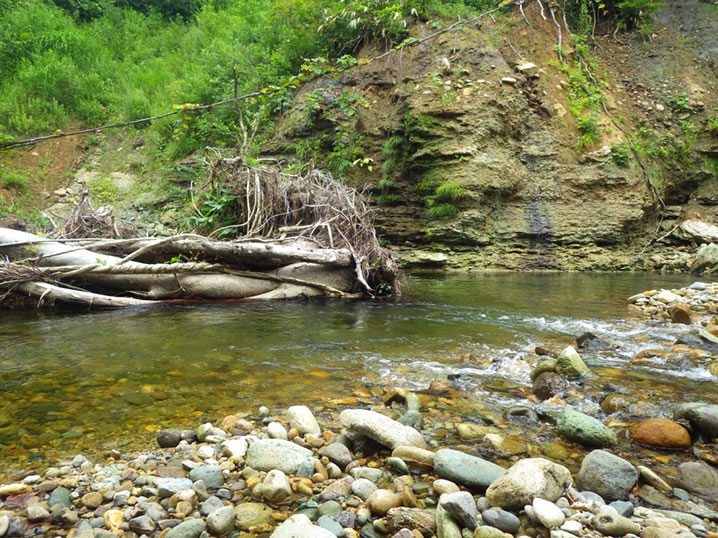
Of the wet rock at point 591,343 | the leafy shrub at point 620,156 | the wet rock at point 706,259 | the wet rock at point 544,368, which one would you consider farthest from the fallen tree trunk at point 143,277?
the leafy shrub at point 620,156

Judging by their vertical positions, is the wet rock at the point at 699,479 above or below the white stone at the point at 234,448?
above

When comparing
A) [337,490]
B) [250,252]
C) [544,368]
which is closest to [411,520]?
[337,490]

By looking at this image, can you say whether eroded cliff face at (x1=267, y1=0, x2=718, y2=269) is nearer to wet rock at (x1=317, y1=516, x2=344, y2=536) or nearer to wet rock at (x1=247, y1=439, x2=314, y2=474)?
wet rock at (x1=247, y1=439, x2=314, y2=474)

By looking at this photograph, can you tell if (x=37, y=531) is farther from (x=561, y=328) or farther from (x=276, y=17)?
(x=276, y=17)

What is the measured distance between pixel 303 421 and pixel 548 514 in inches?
51.0

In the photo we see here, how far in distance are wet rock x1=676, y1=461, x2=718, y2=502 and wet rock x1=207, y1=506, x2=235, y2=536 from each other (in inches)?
76.0

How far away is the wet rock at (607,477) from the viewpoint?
5.51 feet

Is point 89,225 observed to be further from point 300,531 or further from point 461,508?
point 461,508

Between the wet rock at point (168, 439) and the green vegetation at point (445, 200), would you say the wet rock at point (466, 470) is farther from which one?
the green vegetation at point (445, 200)

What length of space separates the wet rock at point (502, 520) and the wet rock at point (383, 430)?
58 centimetres

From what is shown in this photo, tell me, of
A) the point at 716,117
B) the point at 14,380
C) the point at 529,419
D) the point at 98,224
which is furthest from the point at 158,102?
the point at 716,117

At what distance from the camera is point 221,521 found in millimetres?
1471

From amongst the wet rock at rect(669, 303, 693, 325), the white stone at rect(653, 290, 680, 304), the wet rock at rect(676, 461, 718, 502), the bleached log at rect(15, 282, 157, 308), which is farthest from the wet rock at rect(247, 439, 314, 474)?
the white stone at rect(653, 290, 680, 304)

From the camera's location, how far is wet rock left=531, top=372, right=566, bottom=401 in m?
2.86
